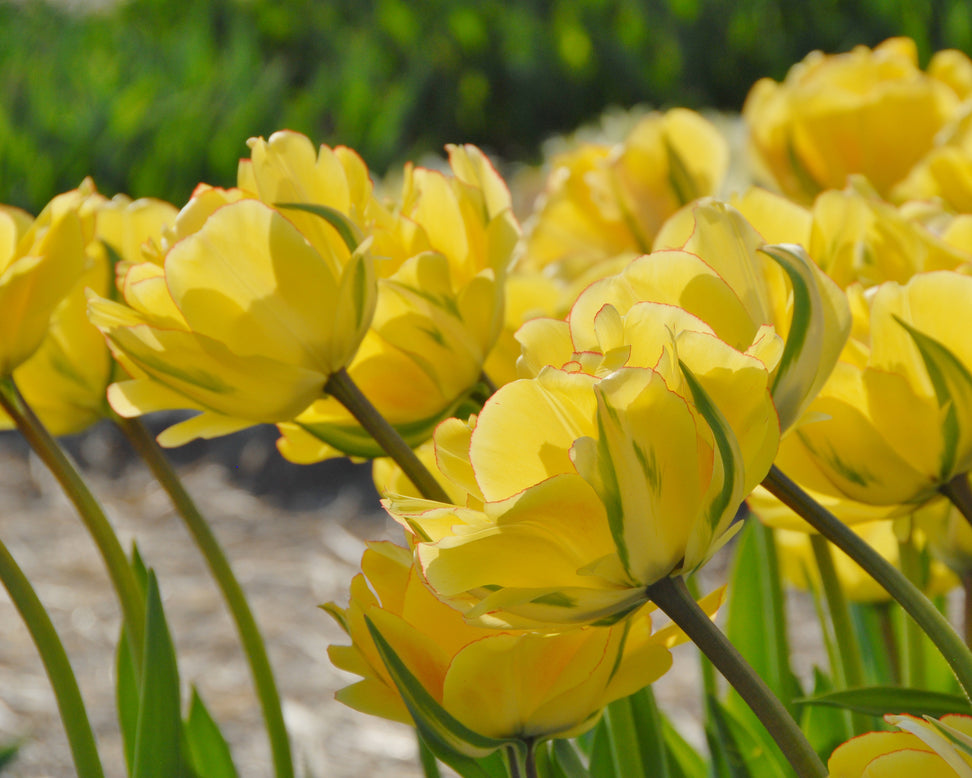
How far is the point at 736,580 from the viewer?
693mm

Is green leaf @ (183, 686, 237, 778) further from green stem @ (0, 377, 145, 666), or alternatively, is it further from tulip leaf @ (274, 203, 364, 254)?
tulip leaf @ (274, 203, 364, 254)

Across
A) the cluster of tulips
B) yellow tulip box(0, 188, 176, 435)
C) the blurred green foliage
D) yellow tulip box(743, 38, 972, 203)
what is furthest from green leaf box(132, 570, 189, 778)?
the blurred green foliage

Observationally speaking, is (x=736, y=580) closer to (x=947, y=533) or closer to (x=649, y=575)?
(x=947, y=533)

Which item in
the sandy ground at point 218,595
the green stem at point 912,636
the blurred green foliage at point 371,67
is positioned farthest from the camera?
the blurred green foliage at point 371,67

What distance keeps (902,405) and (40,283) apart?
11.3 inches

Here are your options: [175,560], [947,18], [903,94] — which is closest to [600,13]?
[947,18]

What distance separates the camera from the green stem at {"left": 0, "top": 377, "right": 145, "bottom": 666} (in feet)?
1.34

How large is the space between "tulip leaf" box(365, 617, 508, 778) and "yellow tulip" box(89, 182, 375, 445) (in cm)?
9

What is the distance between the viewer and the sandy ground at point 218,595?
1555mm

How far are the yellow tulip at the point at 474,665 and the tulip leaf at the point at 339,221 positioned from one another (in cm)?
9

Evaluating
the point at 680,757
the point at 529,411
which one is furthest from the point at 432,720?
the point at 680,757

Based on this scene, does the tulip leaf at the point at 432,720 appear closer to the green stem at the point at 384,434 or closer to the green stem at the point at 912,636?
the green stem at the point at 384,434

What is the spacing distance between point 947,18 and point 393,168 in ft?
5.90

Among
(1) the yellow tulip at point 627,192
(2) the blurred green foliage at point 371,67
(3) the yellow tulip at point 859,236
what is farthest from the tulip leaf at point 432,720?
(2) the blurred green foliage at point 371,67
